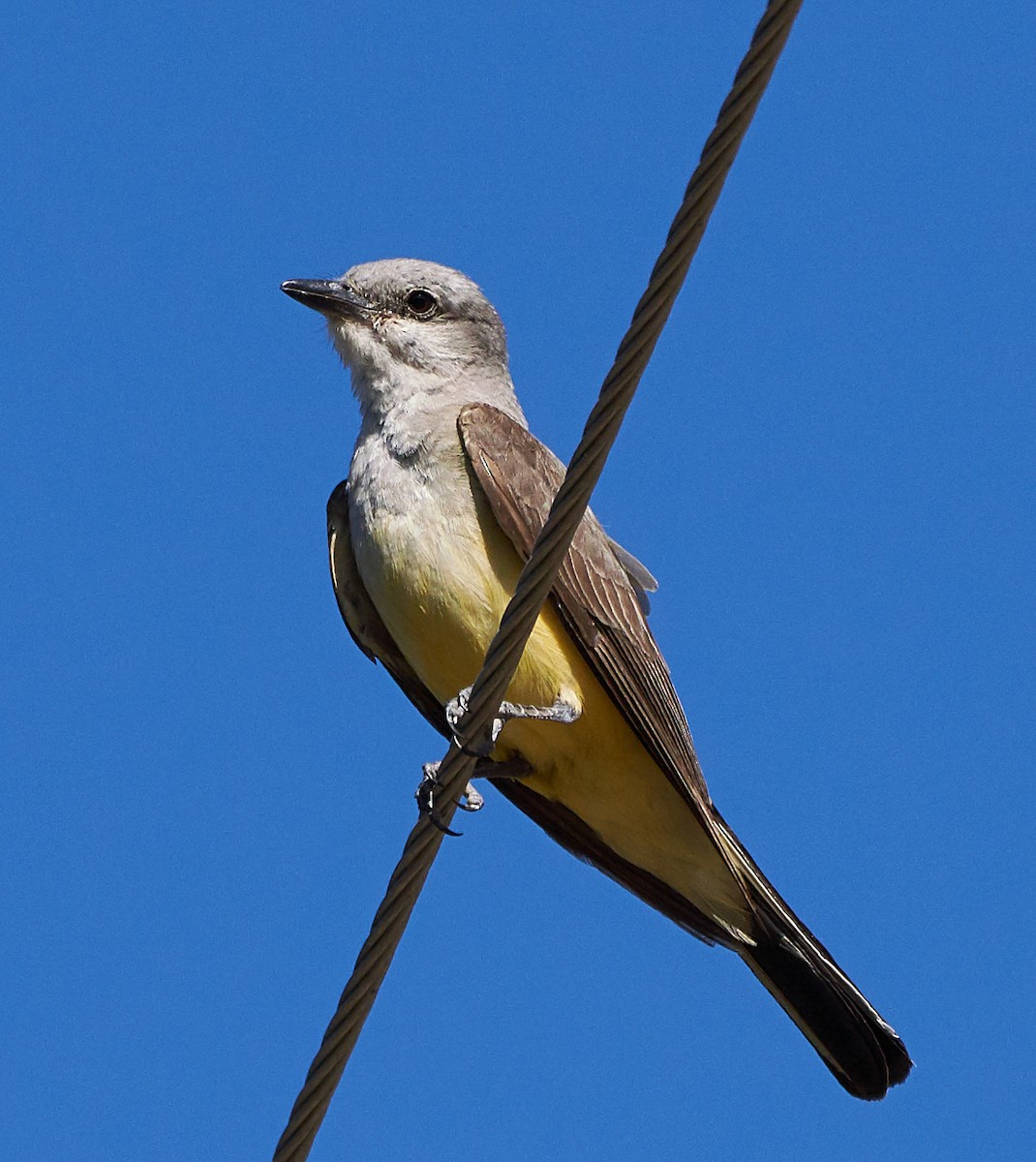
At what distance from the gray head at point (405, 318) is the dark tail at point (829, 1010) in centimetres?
238

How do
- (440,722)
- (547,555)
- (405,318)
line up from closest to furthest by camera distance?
(547,555)
(440,722)
(405,318)

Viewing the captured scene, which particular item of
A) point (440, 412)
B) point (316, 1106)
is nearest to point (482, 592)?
point (440, 412)

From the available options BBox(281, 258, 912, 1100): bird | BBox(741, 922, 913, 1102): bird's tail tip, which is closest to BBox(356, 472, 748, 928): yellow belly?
BBox(281, 258, 912, 1100): bird

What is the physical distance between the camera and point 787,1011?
594 centimetres

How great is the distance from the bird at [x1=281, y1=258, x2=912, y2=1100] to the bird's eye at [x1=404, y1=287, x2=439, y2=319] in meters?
0.29

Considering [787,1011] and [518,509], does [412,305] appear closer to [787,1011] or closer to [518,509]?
[518,509]

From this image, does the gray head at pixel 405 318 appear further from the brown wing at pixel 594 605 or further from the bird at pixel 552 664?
the brown wing at pixel 594 605

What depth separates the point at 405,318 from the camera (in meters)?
6.86

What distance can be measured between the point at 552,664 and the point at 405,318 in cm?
186

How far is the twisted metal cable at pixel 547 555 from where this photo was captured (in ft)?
10.9

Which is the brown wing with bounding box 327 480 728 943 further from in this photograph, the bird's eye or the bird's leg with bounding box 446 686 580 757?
the bird's eye

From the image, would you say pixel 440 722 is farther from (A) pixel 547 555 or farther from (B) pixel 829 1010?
(A) pixel 547 555

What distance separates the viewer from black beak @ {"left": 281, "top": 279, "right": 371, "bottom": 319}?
22.3 ft

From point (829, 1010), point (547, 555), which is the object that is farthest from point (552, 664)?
point (547, 555)
